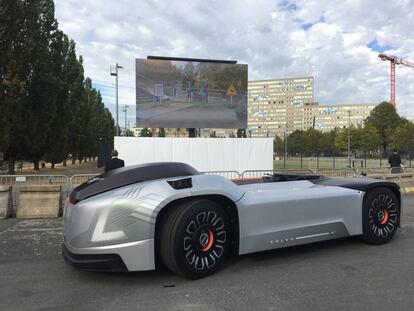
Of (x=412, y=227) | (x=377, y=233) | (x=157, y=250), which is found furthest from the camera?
(x=412, y=227)

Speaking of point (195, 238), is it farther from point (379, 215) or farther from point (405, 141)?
point (405, 141)

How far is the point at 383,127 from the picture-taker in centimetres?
7350

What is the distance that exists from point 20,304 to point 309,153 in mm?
81721

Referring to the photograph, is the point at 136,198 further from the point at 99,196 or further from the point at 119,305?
the point at 119,305

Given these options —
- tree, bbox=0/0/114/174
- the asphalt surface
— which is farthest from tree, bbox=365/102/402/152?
the asphalt surface

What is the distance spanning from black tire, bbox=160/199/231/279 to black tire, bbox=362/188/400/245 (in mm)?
2311

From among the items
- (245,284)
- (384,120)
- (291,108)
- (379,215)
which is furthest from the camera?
(291,108)

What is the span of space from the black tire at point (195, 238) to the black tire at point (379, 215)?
7.58 ft

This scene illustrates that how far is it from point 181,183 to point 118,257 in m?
1.03

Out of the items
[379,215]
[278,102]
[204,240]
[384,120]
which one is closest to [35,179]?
[204,240]

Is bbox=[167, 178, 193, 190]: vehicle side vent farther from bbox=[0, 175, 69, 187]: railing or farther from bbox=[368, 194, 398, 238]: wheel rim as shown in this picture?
bbox=[0, 175, 69, 187]: railing

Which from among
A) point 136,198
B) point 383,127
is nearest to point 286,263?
point 136,198

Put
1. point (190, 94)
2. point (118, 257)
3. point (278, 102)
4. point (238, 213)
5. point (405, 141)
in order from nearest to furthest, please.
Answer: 1. point (118, 257)
2. point (238, 213)
3. point (190, 94)
4. point (405, 141)
5. point (278, 102)

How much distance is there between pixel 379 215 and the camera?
20.2ft
